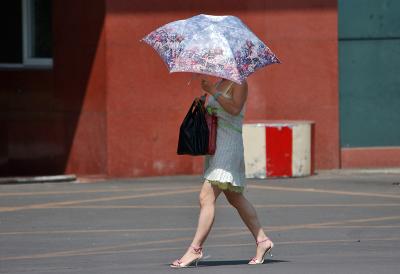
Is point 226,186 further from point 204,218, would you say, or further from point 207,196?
point 204,218

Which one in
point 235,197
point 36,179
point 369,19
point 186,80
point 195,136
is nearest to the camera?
point 195,136

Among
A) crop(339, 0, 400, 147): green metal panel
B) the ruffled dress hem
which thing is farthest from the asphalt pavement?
crop(339, 0, 400, 147): green metal panel

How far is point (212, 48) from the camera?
9.45m

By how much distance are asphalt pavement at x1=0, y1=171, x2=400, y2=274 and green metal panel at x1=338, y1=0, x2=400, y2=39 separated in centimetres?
208

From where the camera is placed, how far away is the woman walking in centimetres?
962

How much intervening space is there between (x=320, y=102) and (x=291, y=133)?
1214mm

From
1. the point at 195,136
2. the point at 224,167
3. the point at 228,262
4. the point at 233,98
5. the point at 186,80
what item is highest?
the point at 186,80

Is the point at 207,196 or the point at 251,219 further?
the point at 251,219

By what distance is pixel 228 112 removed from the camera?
965 cm

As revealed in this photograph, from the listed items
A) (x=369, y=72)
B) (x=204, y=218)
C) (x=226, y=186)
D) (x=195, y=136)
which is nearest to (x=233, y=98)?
(x=195, y=136)

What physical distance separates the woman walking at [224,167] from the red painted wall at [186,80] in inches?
321

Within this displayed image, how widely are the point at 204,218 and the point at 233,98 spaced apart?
95 centimetres

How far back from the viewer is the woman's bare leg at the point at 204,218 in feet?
31.5

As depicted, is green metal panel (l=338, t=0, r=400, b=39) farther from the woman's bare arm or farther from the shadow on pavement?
the woman's bare arm
